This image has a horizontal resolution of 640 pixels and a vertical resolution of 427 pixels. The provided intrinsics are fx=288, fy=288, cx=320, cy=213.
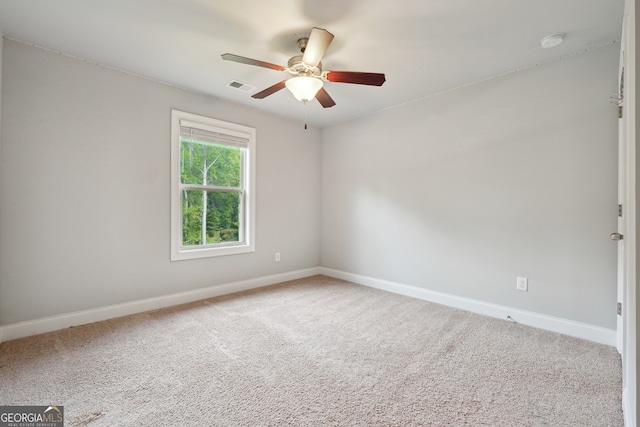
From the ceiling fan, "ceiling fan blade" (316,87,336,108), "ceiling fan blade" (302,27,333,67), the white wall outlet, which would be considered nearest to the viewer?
"ceiling fan blade" (302,27,333,67)

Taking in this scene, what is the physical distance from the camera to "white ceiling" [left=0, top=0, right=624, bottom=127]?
1927 mm

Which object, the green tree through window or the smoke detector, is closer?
the smoke detector

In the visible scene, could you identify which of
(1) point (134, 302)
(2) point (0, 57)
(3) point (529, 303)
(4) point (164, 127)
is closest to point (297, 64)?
(4) point (164, 127)

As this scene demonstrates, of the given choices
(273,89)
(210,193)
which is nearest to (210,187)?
(210,193)

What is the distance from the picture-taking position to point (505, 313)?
2.84m

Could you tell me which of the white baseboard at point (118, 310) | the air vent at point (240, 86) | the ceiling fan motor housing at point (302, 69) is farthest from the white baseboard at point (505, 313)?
the air vent at point (240, 86)

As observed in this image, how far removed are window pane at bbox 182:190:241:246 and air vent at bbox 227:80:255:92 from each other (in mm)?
1263

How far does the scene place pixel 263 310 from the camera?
307 cm

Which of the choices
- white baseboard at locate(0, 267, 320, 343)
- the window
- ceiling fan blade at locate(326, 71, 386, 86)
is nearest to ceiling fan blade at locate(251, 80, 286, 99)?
ceiling fan blade at locate(326, 71, 386, 86)

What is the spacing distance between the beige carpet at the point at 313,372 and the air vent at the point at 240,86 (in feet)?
7.99

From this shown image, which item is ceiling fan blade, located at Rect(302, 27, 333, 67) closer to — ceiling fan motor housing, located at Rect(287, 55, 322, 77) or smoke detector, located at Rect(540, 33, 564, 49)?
ceiling fan motor housing, located at Rect(287, 55, 322, 77)

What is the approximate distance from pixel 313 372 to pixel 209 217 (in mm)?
2329

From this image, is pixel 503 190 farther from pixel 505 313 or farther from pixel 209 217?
pixel 209 217

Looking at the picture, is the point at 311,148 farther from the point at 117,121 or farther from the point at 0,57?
the point at 0,57
